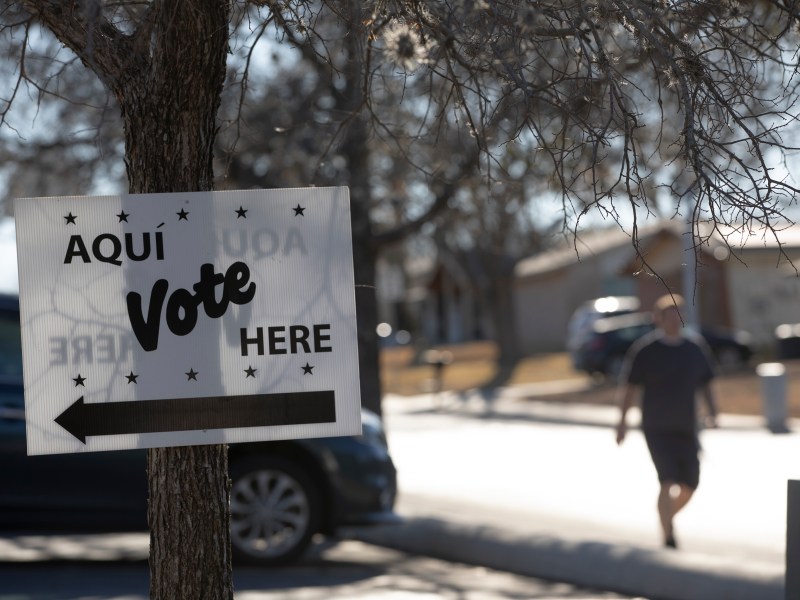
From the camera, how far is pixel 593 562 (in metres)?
8.30

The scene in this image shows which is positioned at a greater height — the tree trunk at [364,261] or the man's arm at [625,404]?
the tree trunk at [364,261]

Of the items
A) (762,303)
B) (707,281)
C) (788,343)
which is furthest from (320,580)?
(762,303)

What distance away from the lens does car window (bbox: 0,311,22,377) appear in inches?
340

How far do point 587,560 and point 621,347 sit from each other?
75.1 ft

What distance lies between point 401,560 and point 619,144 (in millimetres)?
4964

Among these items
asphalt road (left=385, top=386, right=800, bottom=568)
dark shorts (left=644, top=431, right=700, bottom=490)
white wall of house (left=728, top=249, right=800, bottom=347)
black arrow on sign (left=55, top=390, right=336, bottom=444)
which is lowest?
asphalt road (left=385, top=386, right=800, bottom=568)

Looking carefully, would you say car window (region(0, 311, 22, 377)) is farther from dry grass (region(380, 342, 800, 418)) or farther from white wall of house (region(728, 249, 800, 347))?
white wall of house (region(728, 249, 800, 347))

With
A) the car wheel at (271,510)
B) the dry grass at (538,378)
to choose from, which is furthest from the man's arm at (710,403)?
the dry grass at (538,378)

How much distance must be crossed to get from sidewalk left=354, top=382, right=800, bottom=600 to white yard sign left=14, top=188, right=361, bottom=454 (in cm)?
400

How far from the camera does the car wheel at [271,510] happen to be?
8719 millimetres

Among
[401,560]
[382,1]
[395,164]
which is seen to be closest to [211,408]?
[382,1]

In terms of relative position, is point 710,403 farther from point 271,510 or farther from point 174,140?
point 174,140

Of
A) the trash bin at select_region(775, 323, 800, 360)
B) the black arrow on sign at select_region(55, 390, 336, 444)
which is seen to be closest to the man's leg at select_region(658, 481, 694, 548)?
the black arrow on sign at select_region(55, 390, 336, 444)

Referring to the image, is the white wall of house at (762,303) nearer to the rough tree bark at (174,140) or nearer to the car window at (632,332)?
the car window at (632,332)
